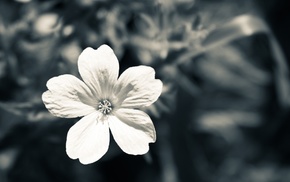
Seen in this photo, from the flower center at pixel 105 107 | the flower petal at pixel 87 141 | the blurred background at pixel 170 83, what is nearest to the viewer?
the flower petal at pixel 87 141

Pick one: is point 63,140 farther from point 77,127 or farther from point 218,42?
point 218,42

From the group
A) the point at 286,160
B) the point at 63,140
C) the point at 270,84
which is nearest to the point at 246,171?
the point at 286,160

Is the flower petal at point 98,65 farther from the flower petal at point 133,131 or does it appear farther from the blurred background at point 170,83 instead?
the blurred background at point 170,83

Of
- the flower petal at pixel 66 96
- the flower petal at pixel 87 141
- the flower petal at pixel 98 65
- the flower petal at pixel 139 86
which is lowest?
the flower petal at pixel 87 141

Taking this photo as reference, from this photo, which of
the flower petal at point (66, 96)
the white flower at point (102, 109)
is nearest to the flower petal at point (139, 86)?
the white flower at point (102, 109)

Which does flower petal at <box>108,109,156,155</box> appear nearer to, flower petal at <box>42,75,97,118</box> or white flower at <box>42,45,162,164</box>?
white flower at <box>42,45,162,164</box>

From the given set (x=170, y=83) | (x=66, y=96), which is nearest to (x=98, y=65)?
(x=66, y=96)
